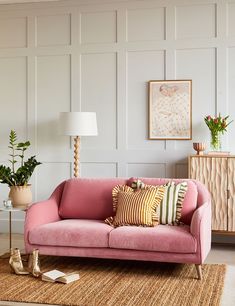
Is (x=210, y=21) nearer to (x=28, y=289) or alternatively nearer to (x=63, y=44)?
(x=63, y=44)

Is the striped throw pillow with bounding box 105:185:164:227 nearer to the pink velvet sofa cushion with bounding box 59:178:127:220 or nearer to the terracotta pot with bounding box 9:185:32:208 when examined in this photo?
the pink velvet sofa cushion with bounding box 59:178:127:220

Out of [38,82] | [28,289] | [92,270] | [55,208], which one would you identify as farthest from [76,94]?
[28,289]

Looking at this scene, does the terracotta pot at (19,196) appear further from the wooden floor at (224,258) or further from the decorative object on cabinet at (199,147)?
the decorative object on cabinet at (199,147)

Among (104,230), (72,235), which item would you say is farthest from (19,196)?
(104,230)

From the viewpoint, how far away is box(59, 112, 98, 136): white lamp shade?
588cm

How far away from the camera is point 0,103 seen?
6.72 metres

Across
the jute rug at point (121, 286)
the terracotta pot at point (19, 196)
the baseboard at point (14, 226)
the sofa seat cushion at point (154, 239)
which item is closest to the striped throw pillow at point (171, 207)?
the sofa seat cushion at point (154, 239)

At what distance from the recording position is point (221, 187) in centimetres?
564

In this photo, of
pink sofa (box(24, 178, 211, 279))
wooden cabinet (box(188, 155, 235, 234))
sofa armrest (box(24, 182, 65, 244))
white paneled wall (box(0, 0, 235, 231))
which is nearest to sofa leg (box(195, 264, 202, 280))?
pink sofa (box(24, 178, 211, 279))

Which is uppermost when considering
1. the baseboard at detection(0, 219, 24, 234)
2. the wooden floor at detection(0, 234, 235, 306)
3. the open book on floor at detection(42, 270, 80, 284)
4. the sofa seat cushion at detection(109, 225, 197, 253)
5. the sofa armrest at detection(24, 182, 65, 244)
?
the sofa armrest at detection(24, 182, 65, 244)

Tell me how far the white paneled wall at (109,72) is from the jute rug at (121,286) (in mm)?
1662

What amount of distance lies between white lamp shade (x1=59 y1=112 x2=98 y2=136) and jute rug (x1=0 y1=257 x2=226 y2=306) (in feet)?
4.99

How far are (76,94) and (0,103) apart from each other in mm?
1012

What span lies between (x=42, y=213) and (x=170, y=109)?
2.07m
